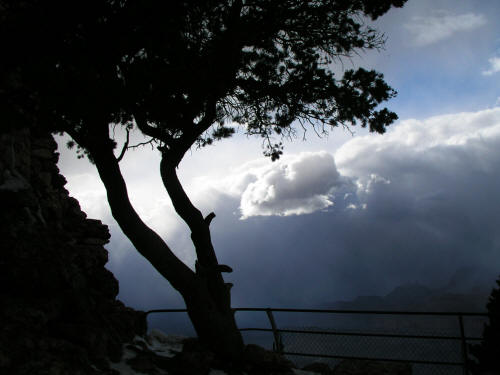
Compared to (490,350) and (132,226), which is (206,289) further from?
(490,350)

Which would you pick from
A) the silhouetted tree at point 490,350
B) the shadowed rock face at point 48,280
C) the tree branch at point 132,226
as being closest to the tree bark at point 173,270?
the tree branch at point 132,226

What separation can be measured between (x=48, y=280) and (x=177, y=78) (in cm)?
396

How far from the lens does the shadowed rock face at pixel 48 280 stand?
458cm

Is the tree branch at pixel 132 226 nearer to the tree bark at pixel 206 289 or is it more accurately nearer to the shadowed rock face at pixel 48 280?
the tree bark at pixel 206 289

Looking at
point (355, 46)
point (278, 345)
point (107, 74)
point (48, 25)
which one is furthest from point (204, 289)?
point (355, 46)

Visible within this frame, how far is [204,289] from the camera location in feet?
22.1

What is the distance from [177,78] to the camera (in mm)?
6918

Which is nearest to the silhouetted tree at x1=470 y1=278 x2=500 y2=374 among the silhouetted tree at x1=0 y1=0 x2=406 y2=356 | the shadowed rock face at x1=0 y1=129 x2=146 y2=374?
the silhouetted tree at x1=0 y1=0 x2=406 y2=356

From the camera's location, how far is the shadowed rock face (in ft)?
15.0

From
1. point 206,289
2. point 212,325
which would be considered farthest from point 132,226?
point 212,325

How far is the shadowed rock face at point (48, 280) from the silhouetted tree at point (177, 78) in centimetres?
115

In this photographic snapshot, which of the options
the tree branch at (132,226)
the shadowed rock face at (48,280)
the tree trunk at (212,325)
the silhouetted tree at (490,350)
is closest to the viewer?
the shadowed rock face at (48,280)

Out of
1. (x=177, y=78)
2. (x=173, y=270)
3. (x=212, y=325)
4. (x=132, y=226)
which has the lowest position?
(x=212, y=325)

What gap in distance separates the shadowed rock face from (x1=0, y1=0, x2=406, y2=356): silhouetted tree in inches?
45.2
